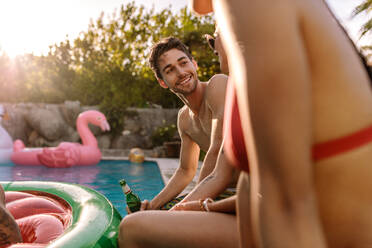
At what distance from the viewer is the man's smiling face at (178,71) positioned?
8.39 ft

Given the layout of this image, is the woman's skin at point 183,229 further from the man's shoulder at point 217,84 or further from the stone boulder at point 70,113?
the stone boulder at point 70,113

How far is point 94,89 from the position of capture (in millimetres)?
20250

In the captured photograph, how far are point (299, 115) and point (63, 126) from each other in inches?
664

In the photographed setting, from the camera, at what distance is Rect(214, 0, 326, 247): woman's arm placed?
1.83 feet

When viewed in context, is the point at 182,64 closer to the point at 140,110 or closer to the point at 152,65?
the point at 152,65

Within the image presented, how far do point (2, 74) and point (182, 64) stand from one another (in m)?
22.8

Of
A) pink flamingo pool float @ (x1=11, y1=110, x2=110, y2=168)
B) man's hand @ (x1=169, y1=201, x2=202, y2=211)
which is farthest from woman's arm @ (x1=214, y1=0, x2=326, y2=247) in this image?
pink flamingo pool float @ (x1=11, y1=110, x2=110, y2=168)

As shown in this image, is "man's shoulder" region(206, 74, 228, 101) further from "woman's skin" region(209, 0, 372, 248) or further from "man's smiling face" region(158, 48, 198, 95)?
"woman's skin" region(209, 0, 372, 248)

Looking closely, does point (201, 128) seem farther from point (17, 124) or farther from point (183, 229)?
point (17, 124)

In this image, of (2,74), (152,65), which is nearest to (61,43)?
(2,74)

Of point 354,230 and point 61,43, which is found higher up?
point 61,43

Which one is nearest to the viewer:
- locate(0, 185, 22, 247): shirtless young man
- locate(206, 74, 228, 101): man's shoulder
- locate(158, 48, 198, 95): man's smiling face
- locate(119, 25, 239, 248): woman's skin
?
locate(119, 25, 239, 248): woman's skin

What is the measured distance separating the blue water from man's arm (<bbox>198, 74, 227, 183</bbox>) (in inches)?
189

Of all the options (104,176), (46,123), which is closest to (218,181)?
(104,176)
